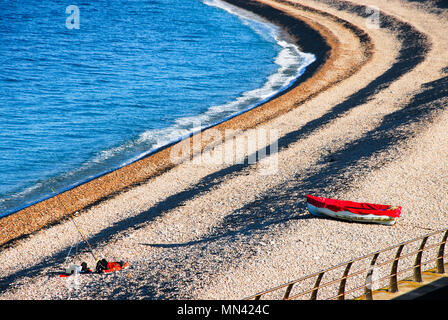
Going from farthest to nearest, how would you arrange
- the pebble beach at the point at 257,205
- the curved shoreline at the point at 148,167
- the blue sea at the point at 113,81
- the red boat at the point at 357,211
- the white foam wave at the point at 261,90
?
the white foam wave at the point at 261,90 < the blue sea at the point at 113,81 < the curved shoreline at the point at 148,167 < the red boat at the point at 357,211 < the pebble beach at the point at 257,205

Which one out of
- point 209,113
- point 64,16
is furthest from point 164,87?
point 64,16

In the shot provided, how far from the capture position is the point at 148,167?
80.8 feet

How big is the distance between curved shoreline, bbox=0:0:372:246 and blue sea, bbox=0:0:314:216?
55.6 inches

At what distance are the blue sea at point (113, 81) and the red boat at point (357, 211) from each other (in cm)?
1429

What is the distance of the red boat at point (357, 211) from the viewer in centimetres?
1452

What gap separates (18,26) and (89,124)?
37349 mm

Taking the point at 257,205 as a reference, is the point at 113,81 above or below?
above

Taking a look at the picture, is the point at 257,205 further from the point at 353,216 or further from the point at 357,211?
the point at 357,211

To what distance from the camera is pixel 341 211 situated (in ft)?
49.2

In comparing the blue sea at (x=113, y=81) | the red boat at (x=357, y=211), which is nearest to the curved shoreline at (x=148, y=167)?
the blue sea at (x=113, y=81)

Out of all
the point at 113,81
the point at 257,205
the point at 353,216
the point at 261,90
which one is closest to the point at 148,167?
the point at 257,205

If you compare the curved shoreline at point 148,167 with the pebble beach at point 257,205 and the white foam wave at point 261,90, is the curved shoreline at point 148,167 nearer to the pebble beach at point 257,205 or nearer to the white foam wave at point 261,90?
the pebble beach at point 257,205

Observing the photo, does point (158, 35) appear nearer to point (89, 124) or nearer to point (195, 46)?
point (195, 46)

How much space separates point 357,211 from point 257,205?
4635 millimetres
